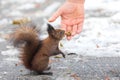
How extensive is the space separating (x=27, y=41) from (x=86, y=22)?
12.8 feet

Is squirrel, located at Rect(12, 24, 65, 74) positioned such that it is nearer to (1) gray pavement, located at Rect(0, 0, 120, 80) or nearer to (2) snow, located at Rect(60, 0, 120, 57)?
(1) gray pavement, located at Rect(0, 0, 120, 80)

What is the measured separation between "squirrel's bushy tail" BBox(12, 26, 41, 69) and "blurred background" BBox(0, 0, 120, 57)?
620mm

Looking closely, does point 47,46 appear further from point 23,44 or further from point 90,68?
point 90,68

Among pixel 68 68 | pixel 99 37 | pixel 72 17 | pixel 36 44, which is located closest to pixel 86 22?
pixel 99 37

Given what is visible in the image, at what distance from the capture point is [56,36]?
4555 millimetres

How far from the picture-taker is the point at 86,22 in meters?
8.45

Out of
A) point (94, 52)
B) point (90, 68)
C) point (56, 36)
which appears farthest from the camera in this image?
point (94, 52)

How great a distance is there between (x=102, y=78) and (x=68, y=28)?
0.57 meters

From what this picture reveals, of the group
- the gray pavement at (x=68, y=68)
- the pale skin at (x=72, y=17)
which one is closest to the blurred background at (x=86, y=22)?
the gray pavement at (x=68, y=68)

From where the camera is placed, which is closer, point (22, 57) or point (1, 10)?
point (22, 57)

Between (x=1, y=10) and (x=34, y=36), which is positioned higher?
(x=34, y=36)

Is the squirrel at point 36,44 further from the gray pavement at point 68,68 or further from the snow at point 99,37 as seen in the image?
the snow at point 99,37

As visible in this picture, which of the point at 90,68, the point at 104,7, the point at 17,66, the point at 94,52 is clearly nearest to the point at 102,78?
the point at 90,68

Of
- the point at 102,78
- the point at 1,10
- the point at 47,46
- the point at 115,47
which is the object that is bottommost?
the point at 1,10
